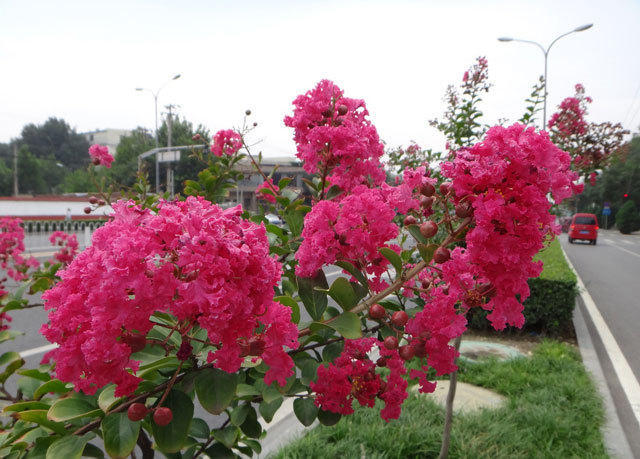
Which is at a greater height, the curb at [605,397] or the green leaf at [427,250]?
the green leaf at [427,250]

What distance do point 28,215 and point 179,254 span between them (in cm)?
2961

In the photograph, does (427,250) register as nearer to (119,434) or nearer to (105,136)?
(119,434)

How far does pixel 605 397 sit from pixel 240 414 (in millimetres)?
4091

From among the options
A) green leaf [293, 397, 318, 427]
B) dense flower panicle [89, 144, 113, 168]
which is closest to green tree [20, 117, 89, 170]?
dense flower panicle [89, 144, 113, 168]

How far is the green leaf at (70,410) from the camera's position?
0.92 m

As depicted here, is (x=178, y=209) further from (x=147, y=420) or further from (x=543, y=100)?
(x=543, y=100)

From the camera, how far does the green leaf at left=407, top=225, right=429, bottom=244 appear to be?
121 centimetres

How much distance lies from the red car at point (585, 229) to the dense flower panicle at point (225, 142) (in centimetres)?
2716

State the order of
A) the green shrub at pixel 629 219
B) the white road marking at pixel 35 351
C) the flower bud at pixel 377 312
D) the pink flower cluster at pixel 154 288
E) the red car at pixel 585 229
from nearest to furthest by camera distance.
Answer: the pink flower cluster at pixel 154 288 < the flower bud at pixel 377 312 < the white road marking at pixel 35 351 < the red car at pixel 585 229 < the green shrub at pixel 629 219

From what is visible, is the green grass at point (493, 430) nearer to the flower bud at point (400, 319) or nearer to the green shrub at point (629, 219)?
the flower bud at point (400, 319)

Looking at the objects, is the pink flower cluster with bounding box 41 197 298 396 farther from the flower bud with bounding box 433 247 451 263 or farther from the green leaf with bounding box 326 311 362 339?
the flower bud with bounding box 433 247 451 263

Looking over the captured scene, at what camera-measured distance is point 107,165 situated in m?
3.21

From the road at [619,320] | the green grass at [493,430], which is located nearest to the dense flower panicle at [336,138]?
the green grass at [493,430]

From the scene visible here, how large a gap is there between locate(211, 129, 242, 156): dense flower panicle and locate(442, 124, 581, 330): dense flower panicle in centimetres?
165
